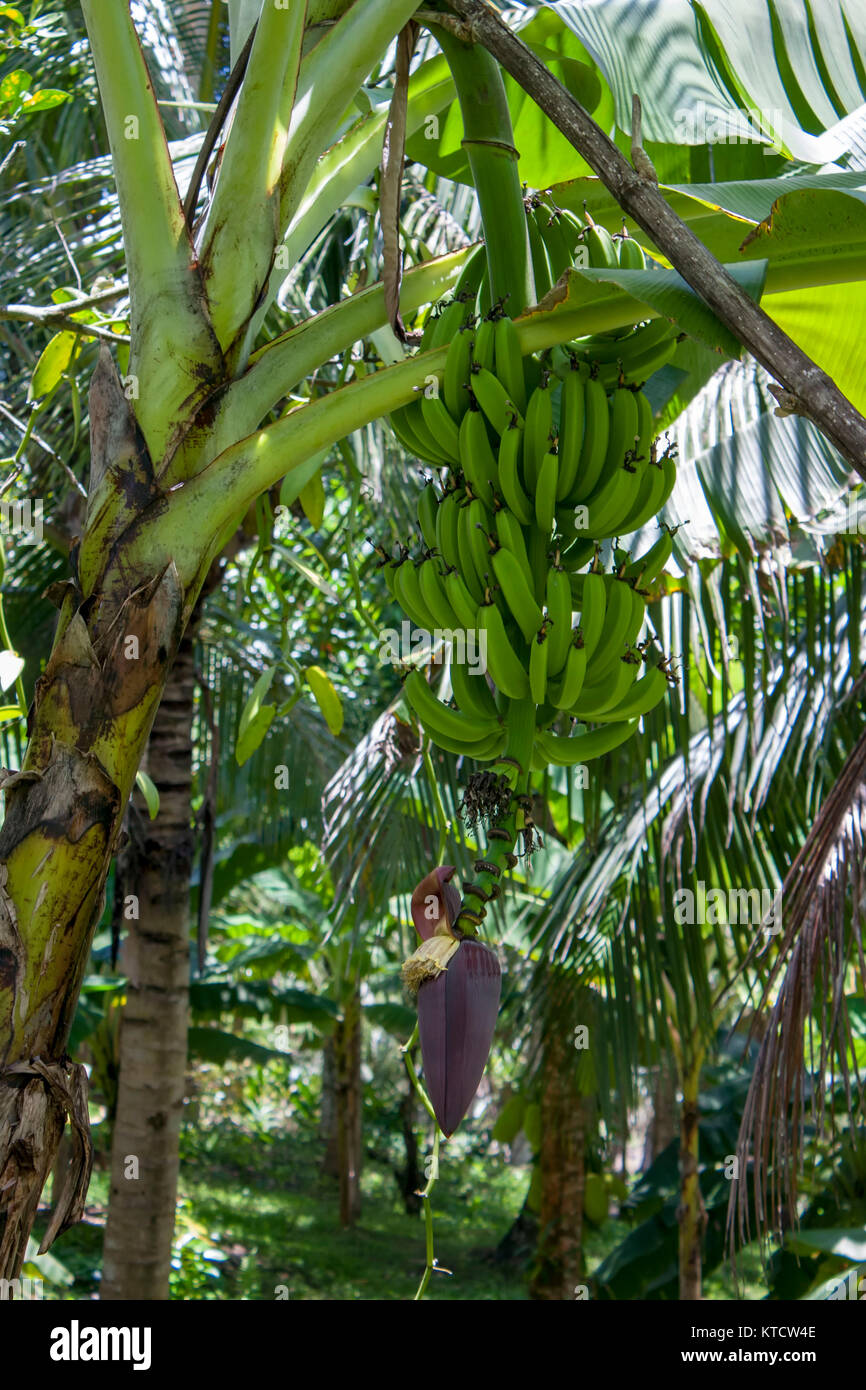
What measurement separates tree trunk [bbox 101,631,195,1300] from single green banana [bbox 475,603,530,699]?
2.25 metres

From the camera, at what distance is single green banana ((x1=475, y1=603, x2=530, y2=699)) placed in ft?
4.01

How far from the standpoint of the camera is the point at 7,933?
1117 mm

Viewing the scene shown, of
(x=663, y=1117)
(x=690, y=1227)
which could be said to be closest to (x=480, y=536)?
(x=690, y=1227)

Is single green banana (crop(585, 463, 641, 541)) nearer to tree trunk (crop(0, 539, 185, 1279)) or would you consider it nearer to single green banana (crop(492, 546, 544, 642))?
single green banana (crop(492, 546, 544, 642))

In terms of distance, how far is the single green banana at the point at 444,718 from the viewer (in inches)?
51.7

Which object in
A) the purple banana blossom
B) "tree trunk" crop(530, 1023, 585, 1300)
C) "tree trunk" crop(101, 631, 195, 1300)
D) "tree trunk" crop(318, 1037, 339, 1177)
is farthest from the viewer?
"tree trunk" crop(318, 1037, 339, 1177)

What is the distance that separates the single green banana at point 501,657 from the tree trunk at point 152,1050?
7.39 ft

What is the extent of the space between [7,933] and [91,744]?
0.70 feet

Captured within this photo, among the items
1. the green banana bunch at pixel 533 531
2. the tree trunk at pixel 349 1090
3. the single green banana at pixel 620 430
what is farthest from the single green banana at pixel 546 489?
the tree trunk at pixel 349 1090

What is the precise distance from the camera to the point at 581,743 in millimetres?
1366

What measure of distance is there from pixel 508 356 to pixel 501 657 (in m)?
0.35

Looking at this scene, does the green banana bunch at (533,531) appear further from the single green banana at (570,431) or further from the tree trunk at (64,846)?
the tree trunk at (64,846)

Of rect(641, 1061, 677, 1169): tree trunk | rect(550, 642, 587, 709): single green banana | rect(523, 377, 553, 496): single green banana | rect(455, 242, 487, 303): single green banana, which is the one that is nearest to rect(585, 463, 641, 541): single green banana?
rect(523, 377, 553, 496): single green banana
